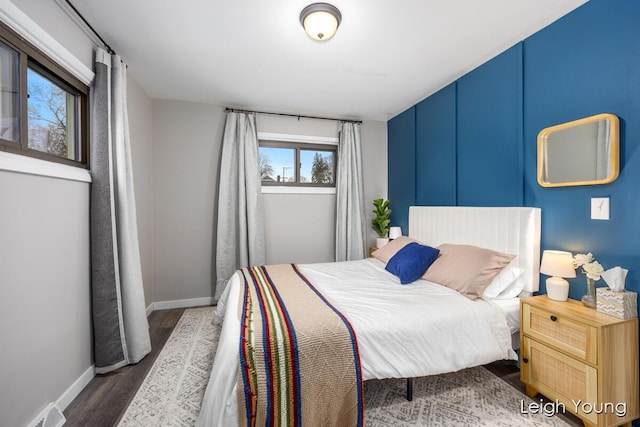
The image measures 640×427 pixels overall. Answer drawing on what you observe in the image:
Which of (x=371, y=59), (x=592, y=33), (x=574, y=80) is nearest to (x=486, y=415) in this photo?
(x=574, y=80)

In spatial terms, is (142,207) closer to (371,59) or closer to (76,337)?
(76,337)

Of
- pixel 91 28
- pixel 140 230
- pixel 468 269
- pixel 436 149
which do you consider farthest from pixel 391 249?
pixel 91 28

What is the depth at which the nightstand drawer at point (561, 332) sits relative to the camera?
4.83ft

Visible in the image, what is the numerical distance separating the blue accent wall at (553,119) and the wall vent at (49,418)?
129 inches

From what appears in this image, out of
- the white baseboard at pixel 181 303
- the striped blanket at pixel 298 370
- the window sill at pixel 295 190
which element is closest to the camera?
the striped blanket at pixel 298 370

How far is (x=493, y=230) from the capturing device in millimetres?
2348

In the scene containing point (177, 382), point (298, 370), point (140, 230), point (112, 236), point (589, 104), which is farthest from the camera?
point (140, 230)

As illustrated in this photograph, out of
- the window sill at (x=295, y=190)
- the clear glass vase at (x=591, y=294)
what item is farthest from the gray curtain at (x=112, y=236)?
the clear glass vase at (x=591, y=294)

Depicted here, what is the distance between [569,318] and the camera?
157 centimetres

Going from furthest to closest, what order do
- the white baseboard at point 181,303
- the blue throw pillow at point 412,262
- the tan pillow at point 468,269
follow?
the white baseboard at point 181,303, the blue throw pillow at point 412,262, the tan pillow at point 468,269

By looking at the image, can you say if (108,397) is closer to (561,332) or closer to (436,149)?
(561,332)

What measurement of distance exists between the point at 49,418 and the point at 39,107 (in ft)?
5.98

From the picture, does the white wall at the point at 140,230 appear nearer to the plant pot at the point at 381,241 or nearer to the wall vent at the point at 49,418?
the wall vent at the point at 49,418

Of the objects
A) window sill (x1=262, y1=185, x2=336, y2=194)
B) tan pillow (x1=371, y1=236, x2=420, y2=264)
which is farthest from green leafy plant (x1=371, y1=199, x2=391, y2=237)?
tan pillow (x1=371, y1=236, x2=420, y2=264)
